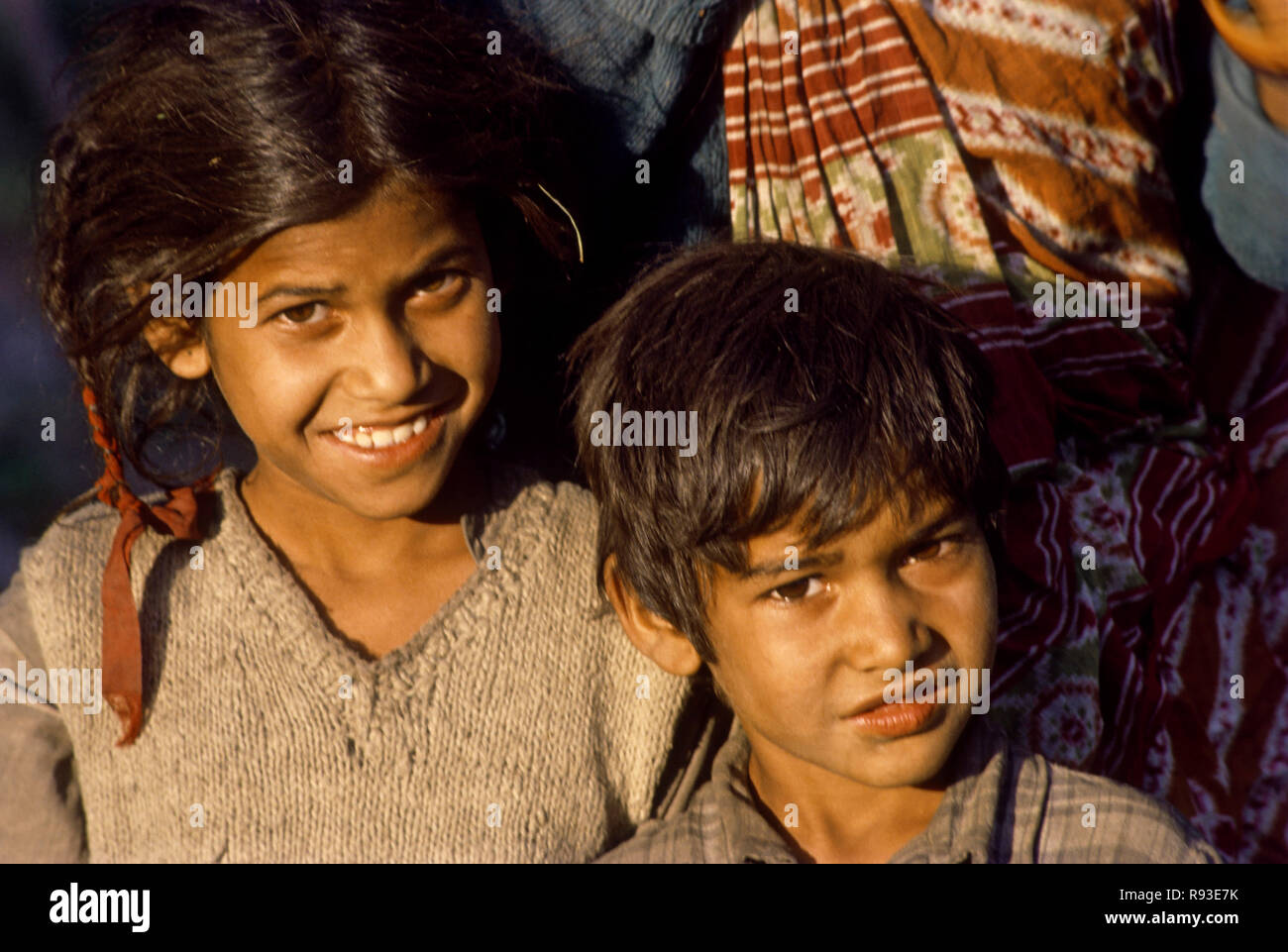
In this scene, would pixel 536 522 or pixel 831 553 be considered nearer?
pixel 831 553


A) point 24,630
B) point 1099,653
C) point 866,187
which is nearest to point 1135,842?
point 1099,653

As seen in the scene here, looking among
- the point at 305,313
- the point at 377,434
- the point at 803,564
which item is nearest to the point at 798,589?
the point at 803,564

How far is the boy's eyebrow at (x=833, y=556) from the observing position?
4.13 feet

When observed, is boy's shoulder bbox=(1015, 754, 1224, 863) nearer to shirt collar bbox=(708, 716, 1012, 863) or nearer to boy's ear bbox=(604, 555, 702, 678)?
shirt collar bbox=(708, 716, 1012, 863)

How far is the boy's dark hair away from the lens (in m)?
1.27

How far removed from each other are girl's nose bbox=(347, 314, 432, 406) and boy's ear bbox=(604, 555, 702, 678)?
327 mm

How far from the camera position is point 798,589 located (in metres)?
1.30

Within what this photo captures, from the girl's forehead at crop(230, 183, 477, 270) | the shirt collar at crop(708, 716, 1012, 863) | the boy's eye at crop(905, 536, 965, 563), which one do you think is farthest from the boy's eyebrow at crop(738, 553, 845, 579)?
the girl's forehead at crop(230, 183, 477, 270)

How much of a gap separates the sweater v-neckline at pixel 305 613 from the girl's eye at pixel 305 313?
0.32 metres

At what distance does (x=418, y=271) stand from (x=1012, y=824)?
92cm

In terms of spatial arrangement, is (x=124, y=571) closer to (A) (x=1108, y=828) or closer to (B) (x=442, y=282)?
(B) (x=442, y=282)

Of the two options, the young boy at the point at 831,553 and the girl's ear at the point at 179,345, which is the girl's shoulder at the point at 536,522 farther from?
the girl's ear at the point at 179,345

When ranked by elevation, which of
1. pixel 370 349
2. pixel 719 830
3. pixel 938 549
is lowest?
pixel 719 830

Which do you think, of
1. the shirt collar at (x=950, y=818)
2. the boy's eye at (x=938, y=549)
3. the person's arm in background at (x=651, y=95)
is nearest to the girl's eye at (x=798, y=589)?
the boy's eye at (x=938, y=549)
